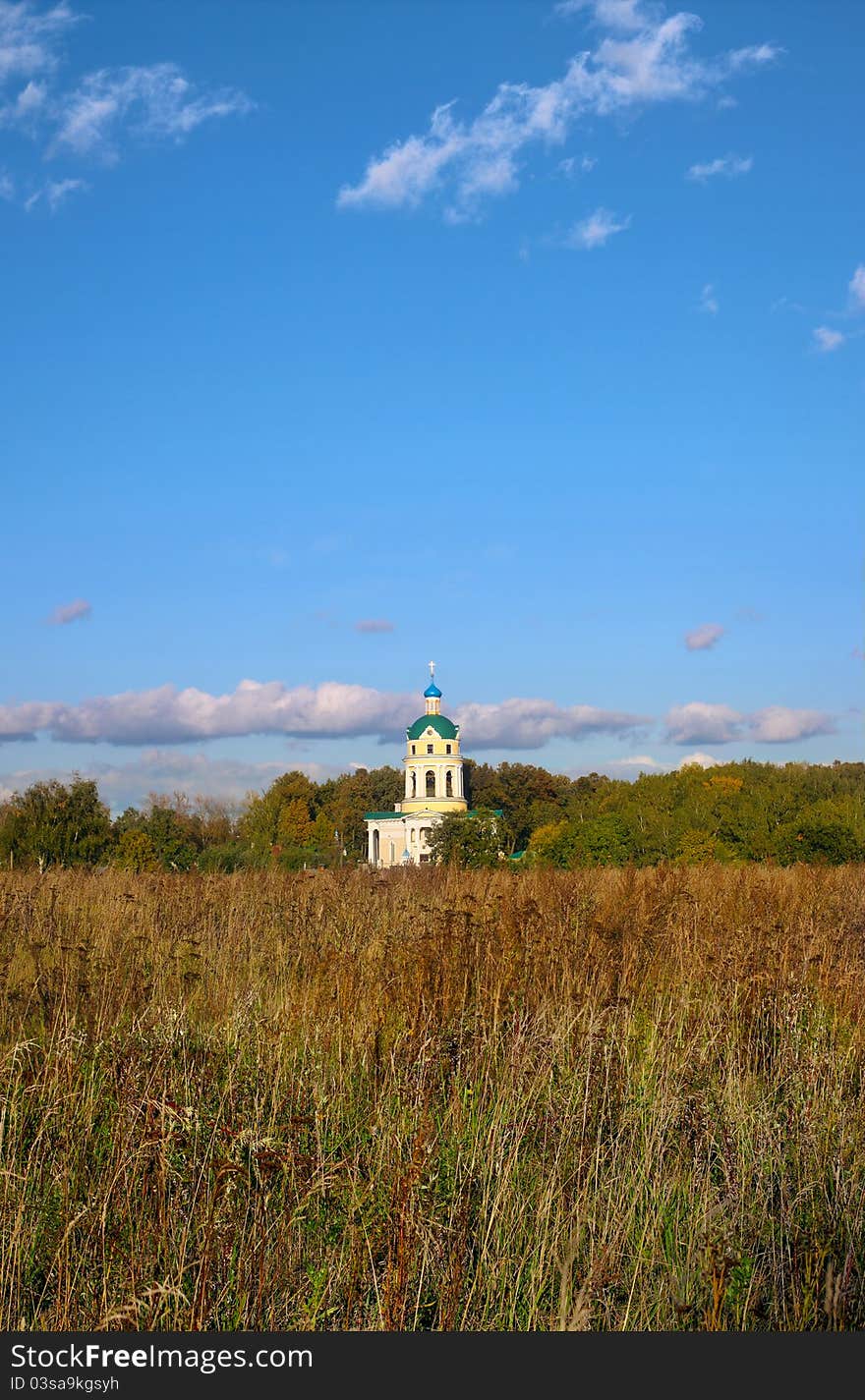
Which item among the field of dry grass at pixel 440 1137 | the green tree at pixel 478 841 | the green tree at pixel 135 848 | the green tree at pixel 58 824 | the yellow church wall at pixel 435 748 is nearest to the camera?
the field of dry grass at pixel 440 1137

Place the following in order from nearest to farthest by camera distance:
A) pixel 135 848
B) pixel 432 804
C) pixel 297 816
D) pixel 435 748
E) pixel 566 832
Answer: pixel 135 848 → pixel 566 832 → pixel 297 816 → pixel 432 804 → pixel 435 748

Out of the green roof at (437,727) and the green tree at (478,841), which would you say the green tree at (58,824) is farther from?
the green roof at (437,727)

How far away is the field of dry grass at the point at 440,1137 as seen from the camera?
3252 millimetres

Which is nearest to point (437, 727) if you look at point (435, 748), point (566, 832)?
point (435, 748)

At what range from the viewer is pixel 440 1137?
423 cm

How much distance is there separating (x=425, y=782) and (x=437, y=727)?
5.70 m

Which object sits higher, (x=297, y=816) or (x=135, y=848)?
(x=297, y=816)

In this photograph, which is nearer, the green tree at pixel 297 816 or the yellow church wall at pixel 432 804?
the green tree at pixel 297 816

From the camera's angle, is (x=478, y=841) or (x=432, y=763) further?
(x=432, y=763)

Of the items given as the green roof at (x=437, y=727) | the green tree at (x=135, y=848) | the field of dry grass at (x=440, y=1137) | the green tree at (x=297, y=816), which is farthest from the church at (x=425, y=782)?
the field of dry grass at (x=440, y=1137)

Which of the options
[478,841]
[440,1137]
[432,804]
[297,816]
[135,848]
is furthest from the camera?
[432,804]

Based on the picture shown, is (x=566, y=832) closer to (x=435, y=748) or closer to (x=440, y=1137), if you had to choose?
(x=440, y=1137)

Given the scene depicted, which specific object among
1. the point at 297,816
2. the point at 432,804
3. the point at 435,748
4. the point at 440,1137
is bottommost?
the point at 440,1137

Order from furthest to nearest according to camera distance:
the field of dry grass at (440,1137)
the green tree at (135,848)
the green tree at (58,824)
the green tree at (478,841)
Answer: the green tree at (58,824) → the green tree at (135,848) → the green tree at (478,841) → the field of dry grass at (440,1137)
